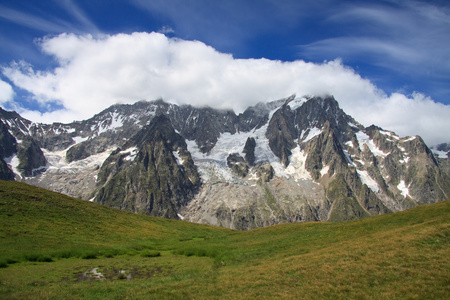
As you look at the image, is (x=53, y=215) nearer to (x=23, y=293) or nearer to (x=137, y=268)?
(x=137, y=268)

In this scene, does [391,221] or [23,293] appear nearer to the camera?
[23,293]

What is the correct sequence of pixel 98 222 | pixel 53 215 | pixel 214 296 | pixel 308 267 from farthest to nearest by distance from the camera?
pixel 98 222 < pixel 53 215 < pixel 308 267 < pixel 214 296

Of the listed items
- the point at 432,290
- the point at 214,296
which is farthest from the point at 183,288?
the point at 432,290

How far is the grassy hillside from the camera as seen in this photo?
23219 millimetres

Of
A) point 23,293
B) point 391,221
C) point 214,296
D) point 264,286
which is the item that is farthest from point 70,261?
point 391,221

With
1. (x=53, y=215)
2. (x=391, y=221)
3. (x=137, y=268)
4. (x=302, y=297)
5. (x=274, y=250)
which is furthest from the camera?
(x=53, y=215)

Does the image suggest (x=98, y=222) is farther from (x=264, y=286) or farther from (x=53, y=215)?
(x=264, y=286)

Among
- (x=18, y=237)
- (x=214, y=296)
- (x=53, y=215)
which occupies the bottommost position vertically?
(x=214, y=296)

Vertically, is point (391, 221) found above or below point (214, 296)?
above

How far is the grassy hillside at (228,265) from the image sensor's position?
76.2 feet

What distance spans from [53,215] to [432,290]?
62.5 meters

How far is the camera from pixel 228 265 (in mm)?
36062

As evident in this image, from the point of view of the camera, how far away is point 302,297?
22.1 m

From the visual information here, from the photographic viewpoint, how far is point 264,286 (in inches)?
997
